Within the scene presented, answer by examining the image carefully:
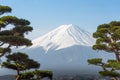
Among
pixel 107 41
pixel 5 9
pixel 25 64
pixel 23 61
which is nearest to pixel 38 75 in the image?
pixel 25 64

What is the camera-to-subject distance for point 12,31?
32.5m

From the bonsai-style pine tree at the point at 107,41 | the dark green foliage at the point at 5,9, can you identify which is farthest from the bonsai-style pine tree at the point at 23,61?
the bonsai-style pine tree at the point at 107,41

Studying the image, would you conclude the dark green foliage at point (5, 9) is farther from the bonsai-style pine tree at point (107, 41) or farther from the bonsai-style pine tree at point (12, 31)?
the bonsai-style pine tree at point (107, 41)

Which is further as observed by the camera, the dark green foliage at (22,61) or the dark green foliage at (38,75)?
the dark green foliage at (38,75)

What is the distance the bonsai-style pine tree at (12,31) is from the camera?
96.8 feet

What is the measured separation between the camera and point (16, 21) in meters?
31.2

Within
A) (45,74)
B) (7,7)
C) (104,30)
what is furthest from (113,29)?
(7,7)

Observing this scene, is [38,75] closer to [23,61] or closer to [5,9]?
[23,61]

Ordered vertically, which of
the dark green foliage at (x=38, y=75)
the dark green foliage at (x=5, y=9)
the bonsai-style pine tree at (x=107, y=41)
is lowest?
the dark green foliage at (x=38, y=75)

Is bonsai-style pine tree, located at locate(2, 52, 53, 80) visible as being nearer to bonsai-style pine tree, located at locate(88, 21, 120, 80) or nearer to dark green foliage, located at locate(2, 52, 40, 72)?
dark green foliage, located at locate(2, 52, 40, 72)

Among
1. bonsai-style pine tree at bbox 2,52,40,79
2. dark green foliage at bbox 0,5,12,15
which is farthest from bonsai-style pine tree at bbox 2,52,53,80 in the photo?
dark green foliage at bbox 0,5,12,15

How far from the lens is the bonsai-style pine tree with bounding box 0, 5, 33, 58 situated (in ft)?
96.8

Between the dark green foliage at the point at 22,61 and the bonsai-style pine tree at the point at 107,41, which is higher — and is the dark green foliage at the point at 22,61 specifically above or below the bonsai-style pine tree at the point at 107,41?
below

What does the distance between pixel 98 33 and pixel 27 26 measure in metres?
8.55
